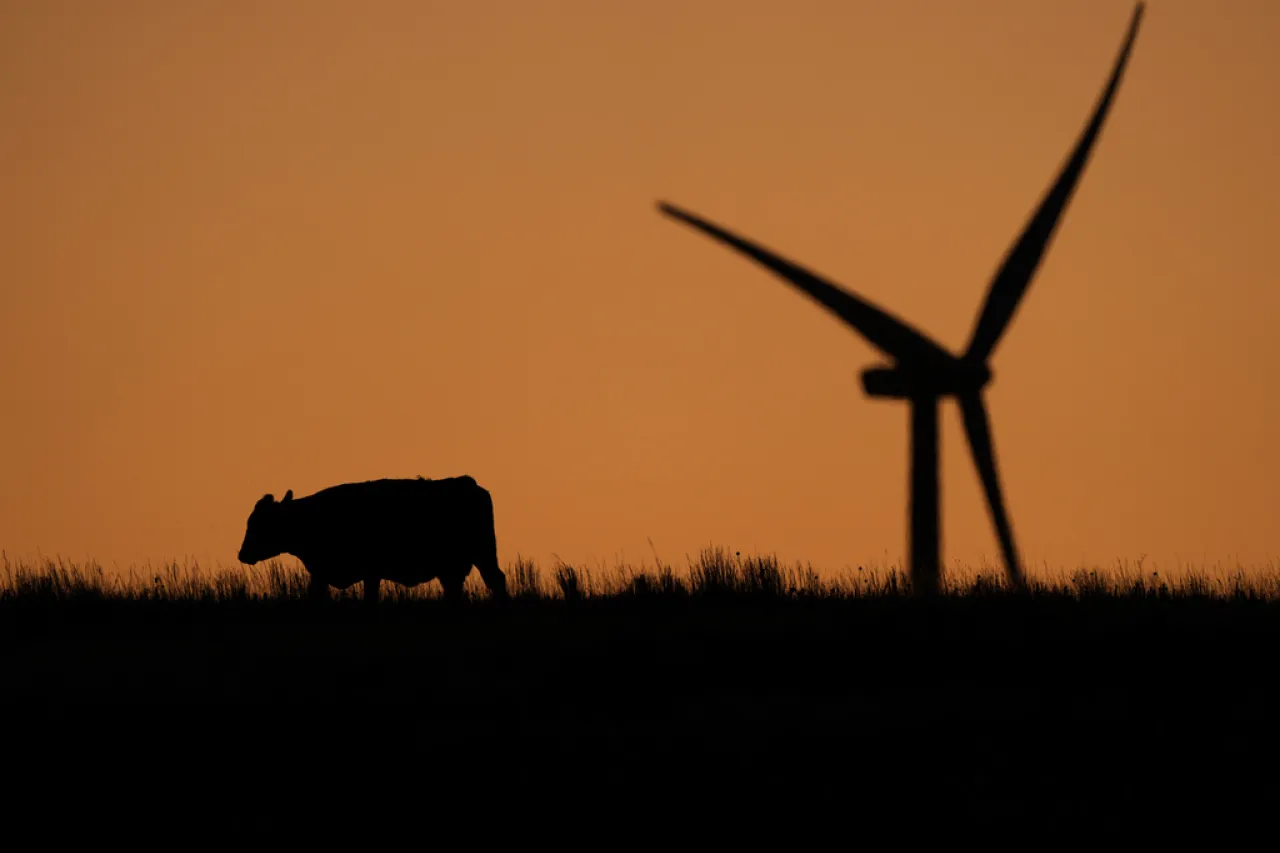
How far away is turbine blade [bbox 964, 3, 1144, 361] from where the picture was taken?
70.0 ft

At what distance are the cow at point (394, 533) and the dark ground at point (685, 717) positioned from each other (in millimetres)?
3696

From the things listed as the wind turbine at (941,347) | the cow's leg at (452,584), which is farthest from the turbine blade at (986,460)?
the cow's leg at (452,584)

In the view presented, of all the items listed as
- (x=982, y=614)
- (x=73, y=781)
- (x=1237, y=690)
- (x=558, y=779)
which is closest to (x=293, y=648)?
(x=73, y=781)

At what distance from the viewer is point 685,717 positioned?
12.3 m

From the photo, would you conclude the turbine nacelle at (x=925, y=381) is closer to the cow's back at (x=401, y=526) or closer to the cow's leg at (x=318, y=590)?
the cow's back at (x=401, y=526)

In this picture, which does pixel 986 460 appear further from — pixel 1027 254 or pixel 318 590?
pixel 318 590

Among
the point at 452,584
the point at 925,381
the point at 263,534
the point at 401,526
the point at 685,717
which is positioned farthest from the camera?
the point at 263,534

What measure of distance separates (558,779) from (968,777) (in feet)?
8.53

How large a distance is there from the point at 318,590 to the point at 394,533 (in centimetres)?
121

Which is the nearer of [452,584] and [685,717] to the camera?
[685,717]

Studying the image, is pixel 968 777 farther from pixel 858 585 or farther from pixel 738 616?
A: pixel 858 585

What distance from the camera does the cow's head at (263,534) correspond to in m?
23.1

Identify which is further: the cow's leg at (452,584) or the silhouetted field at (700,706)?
the cow's leg at (452,584)

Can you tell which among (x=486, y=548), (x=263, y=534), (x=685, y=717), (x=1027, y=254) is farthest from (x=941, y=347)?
(x=685, y=717)
